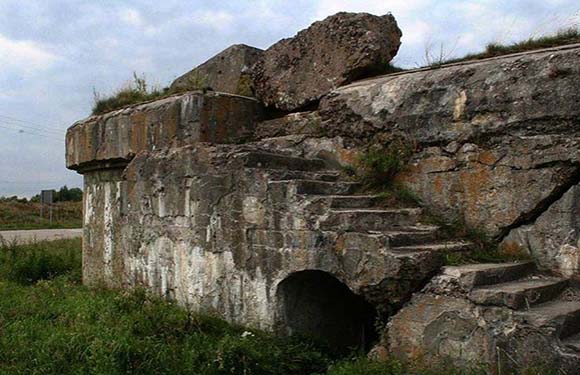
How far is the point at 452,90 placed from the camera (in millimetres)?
4844

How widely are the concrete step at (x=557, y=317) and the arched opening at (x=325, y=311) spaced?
1.56m

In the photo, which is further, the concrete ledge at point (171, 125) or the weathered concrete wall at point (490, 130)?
the concrete ledge at point (171, 125)

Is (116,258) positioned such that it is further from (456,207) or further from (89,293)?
(456,207)

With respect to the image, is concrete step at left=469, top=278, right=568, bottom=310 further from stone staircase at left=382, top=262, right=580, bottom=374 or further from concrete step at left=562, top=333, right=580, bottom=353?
concrete step at left=562, top=333, right=580, bottom=353

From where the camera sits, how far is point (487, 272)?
386 cm

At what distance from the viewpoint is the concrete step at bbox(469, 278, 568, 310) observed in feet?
11.6

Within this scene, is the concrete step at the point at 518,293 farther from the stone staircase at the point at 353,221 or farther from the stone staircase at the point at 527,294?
the stone staircase at the point at 353,221

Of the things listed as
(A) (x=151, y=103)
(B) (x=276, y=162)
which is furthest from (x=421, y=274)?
(A) (x=151, y=103)

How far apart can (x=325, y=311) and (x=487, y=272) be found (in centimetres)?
151

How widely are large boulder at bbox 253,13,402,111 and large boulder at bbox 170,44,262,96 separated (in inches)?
19.1

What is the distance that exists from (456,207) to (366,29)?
6.85 ft

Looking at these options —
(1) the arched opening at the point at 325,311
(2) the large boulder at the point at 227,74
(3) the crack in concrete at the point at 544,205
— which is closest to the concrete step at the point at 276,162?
(1) the arched opening at the point at 325,311

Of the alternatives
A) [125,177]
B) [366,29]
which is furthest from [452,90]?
[125,177]

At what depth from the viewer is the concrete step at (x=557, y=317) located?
339 centimetres
